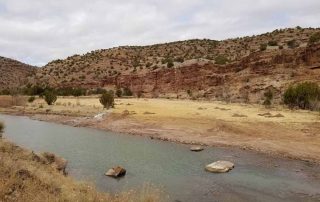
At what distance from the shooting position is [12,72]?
113188mm

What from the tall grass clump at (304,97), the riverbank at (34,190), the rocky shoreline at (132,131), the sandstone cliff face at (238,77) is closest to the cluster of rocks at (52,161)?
the riverbank at (34,190)

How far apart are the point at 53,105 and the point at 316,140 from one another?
37759 millimetres

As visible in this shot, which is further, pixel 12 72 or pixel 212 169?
pixel 12 72

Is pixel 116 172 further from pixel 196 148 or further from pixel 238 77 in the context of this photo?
pixel 238 77

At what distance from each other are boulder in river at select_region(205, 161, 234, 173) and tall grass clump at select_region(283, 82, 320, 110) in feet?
75.9

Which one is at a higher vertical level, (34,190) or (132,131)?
(34,190)

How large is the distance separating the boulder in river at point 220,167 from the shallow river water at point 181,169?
0.33 metres

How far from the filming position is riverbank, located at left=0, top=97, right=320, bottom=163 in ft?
93.8

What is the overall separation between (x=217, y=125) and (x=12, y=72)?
3545 inches

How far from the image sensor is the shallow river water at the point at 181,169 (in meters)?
17.7

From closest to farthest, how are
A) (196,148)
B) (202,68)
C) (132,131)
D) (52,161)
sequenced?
(52,161) < (196,148) < (132,131) < (202,68)

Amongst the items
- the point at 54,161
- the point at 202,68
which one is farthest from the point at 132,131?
the point at 202,68

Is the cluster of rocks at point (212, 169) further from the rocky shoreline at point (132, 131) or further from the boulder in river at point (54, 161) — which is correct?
the rocky shoreline at point (132, 131)

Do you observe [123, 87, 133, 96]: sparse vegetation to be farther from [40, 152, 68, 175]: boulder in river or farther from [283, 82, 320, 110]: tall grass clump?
[40, 152, 68, 175]: boulder in river
